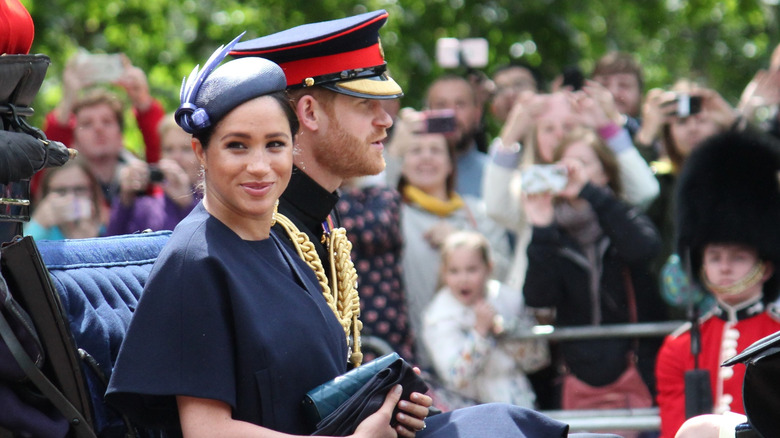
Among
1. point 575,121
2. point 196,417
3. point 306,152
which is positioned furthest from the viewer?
point 575,121

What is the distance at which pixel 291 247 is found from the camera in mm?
3516

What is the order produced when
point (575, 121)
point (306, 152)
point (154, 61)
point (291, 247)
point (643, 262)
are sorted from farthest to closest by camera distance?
point (154, 61)
point (575, 121)
point (643, 262)
point (306, 152)
point (291, 247)

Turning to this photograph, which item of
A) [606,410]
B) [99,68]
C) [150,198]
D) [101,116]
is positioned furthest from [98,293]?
[99,68]

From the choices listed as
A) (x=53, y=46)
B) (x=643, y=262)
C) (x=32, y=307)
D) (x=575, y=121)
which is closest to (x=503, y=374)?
(x=643, y=262)

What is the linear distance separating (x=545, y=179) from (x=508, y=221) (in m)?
0.52

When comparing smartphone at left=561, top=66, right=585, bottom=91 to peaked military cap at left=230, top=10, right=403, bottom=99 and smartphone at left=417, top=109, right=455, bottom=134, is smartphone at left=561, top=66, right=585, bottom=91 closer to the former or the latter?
smartphone at left=417, top=109, right=455, bottom=134

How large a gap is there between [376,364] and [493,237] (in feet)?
12.6

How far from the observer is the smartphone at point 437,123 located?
705 cm

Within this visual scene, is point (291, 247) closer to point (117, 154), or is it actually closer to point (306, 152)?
point (306, 152)

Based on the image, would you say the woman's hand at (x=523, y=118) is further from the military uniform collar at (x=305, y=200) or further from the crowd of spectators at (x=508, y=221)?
the military uniform collar at (x=305, y=200)

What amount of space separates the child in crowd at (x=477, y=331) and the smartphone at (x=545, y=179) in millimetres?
398

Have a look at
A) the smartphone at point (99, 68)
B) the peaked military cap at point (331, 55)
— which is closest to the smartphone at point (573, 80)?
the smartphone at point (99, 68)

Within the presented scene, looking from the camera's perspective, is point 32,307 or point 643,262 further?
point 643,262

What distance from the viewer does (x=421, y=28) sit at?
463 inches
